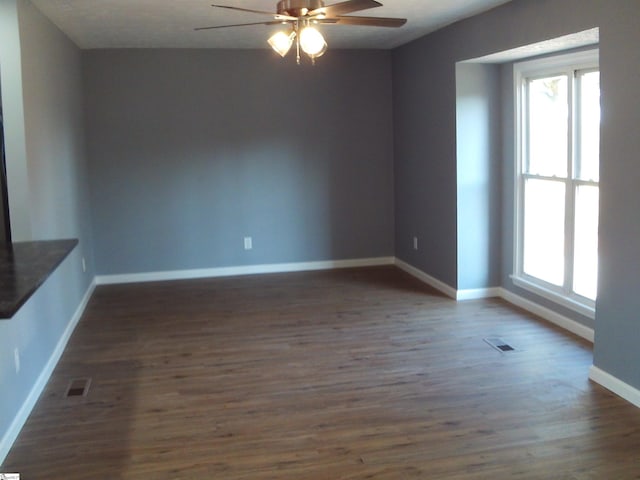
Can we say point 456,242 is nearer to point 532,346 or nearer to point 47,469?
point 532,346

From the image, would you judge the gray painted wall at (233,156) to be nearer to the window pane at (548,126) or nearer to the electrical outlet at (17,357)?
the window pane at (548,126)

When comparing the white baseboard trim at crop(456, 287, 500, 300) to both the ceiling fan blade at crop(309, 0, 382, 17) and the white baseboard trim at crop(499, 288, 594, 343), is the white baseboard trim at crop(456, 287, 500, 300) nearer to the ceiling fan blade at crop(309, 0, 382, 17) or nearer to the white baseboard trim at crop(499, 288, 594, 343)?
the white baseboard trim at crop(499, 288, 594, 343)

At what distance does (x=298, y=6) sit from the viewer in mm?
3145

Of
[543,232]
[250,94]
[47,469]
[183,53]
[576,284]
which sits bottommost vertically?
[47,469]

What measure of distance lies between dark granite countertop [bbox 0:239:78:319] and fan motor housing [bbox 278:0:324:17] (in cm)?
160

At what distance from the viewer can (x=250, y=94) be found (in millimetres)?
6555

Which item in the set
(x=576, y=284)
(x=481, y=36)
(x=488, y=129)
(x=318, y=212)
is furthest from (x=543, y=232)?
(x=318, y=212)

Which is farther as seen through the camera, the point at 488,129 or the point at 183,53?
the point at 183,53

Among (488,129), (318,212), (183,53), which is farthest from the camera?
(318,212)

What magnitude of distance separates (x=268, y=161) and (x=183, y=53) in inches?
52.5

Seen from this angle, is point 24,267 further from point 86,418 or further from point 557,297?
point 557,297

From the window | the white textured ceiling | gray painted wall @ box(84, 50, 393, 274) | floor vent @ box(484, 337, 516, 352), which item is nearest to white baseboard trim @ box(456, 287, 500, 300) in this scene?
the window

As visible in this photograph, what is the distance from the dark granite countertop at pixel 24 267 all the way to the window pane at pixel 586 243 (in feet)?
10.8

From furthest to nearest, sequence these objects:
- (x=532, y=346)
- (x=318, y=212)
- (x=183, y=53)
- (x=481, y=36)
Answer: (x=318, y=212)
(x=183, y=53)
(x=481, y=36)
(x=532, y=346)
